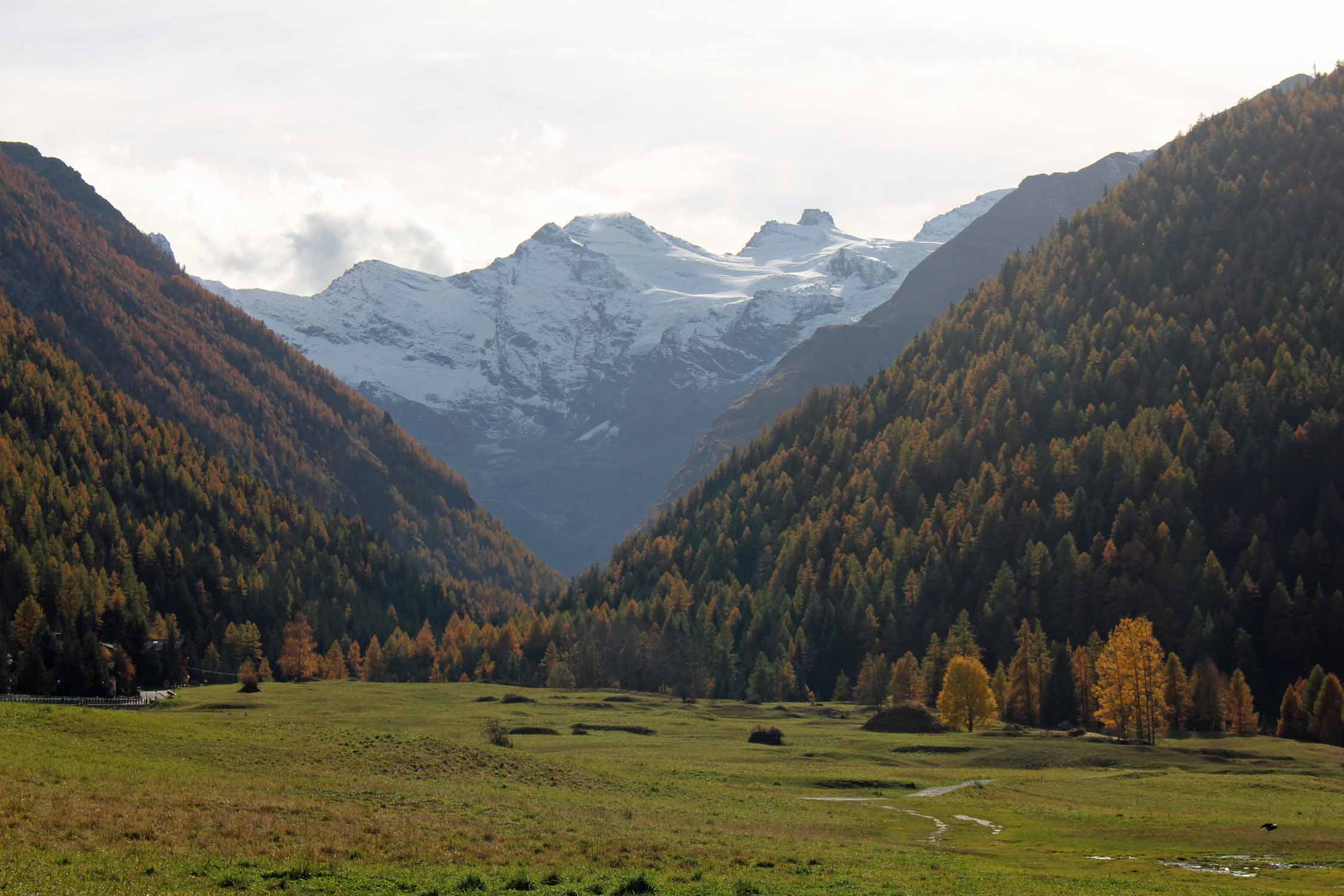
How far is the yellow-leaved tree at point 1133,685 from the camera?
148250 mm

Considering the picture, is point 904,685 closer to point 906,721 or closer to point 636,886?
point 906,721

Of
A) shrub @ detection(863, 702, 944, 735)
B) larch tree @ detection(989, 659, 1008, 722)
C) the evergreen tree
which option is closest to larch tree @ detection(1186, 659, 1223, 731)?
the evergreen tree

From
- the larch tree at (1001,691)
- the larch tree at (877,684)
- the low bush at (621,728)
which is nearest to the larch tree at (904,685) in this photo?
the larch tree at (877,684)

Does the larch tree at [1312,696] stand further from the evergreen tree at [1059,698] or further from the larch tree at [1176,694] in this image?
the evergreen tree at [1059,698]

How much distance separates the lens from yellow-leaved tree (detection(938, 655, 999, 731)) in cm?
15512

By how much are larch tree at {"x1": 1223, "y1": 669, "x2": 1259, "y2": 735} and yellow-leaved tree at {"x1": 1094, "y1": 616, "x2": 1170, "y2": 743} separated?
1376cm

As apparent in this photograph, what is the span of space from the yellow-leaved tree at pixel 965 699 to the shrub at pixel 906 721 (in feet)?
13.3

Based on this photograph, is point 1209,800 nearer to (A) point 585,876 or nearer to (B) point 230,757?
(A) point 585,876

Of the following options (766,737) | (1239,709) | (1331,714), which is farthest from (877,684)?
(766,737)

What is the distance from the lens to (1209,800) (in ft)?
289

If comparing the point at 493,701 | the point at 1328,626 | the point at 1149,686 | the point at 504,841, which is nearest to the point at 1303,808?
the point at 504,841

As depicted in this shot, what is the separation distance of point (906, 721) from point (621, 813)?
83360 millimetres

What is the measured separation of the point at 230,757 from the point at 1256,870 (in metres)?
56.8

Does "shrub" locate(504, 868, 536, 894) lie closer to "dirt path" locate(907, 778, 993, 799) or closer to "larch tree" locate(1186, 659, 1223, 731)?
"dirt path" locate(907, 778, 993, 799)
